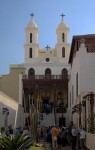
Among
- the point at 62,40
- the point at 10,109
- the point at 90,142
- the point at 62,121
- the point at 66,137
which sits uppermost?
the point at 62,40

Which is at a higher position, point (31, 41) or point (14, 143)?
point (31, 41)

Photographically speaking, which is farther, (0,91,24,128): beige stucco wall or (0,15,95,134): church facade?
(0,15,95,134): church facade

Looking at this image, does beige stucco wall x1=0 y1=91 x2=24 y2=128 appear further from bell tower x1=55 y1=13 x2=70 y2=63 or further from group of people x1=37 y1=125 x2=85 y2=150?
bell tower x1=55 y1=13 x2=70 y2=63

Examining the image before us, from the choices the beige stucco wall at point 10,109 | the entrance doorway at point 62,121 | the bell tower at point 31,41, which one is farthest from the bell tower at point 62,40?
the beige stucco wall at point 10,109

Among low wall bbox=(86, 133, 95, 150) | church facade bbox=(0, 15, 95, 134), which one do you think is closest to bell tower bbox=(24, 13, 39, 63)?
church facade bbox=(0, 15, 95, 134)

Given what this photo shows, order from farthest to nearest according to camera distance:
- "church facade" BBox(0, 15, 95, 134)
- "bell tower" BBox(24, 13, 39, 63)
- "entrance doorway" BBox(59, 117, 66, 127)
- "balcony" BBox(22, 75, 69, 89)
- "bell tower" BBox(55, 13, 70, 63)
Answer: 1. "bell tower" BBox(55, 13, 70, 63)
2. "bell tower" BBox(24, 13, 39, 63)
3. "balcony" BBox(22, 75, 69, 89)
4. "entrance doorway" BBox(59, 117, 66, 127)
5. "church facade" BBox(0, 15, 95, 134)

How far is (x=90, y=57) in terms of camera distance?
29.5m

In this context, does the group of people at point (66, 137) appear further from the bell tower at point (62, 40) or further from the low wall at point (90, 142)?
the bell tower at point (62, 40)

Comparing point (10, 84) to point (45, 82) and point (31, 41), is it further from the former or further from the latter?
point (31, 41)

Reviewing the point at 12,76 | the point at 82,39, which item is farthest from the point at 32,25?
Answer: the point at 82,39

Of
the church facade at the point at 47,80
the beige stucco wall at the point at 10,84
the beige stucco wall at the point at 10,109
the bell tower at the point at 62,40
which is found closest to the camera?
the beige stucco wall at the point at 10,109

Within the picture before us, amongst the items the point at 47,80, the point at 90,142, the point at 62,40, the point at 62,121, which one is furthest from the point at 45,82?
the point at 90,142

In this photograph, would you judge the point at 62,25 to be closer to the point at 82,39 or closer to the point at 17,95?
the point at 17,95

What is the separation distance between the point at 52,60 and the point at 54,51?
5990 millimetres
